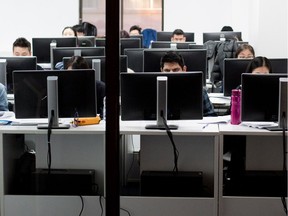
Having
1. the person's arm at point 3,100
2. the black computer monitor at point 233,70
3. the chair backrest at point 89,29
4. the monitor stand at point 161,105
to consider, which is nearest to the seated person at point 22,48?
the person's arm at point 3,100

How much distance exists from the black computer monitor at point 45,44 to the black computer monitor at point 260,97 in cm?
362

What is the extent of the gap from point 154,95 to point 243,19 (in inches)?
266

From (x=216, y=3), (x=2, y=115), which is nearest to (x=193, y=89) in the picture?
(x=2, y=115)

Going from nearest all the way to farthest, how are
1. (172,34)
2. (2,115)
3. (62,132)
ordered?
(62,132) → (2,115) → (172,34)

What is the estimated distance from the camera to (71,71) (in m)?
3.51

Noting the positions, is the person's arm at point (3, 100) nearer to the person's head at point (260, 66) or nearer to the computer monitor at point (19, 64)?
the computer monitor at point (19, 64)

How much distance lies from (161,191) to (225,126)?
0.55 m

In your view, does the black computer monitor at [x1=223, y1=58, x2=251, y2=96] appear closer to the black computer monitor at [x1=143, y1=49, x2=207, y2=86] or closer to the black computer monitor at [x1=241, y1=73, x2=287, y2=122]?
the black computer monitor at [x1=143, y1=49, x2=207, y2=86]

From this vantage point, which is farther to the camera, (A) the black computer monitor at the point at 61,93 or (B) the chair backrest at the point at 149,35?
(B) the chair backrest at the point at 149,35

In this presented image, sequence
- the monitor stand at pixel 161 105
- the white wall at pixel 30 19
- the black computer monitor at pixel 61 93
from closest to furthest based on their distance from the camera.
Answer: the monitor stand at pixel 161 105 < the black computer monitor at pixel 61 93 < the white wall at pixel 30 19

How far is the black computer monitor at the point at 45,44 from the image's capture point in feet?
22.2

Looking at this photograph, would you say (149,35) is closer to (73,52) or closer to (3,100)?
(73,52)

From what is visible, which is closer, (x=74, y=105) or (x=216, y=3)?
(x=74, y=105)

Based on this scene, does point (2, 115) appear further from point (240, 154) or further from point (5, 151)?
point (240, 154)
